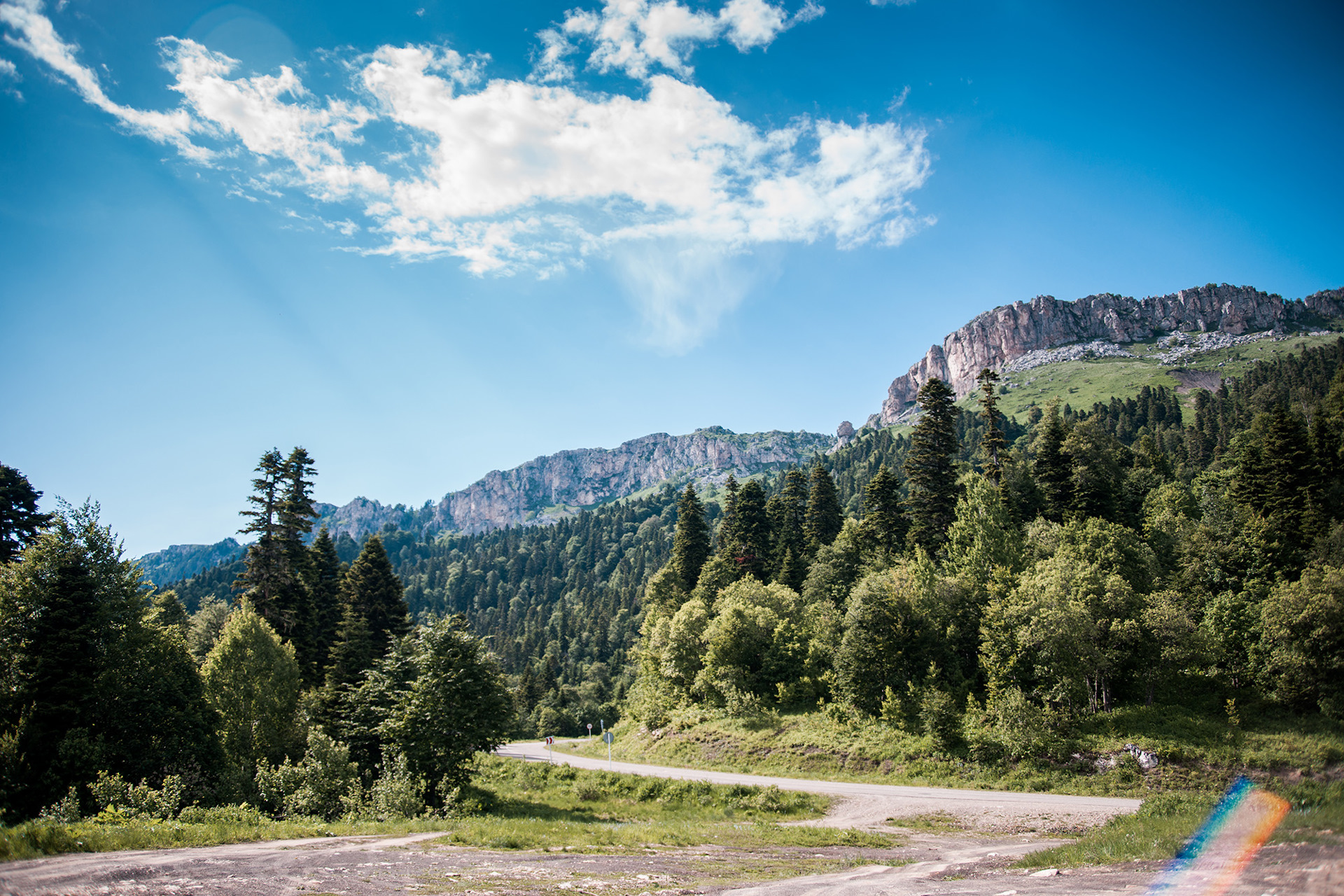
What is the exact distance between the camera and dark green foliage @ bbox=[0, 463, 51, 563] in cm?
3619

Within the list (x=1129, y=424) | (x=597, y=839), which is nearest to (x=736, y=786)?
(x=597, y=839)

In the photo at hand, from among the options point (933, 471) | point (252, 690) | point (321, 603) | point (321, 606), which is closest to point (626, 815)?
point (252, 690)

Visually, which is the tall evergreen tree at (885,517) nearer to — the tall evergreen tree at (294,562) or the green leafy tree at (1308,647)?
the green leafy tree at (1308,647)

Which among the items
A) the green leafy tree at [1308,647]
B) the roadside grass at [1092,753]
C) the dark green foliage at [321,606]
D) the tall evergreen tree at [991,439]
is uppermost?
the tall evergreen tree at [991,439]

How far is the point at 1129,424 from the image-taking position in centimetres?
15125

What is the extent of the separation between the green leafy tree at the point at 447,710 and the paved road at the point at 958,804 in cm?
1121

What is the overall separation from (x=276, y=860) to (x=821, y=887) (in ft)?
35.3

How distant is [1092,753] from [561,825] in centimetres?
2572

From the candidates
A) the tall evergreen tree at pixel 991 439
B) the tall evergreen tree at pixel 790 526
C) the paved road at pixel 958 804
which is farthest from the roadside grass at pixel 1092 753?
the tall evergreen tree at pixel 991 439

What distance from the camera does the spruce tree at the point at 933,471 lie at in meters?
50.6

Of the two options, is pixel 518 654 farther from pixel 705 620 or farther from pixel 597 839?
pixel 597 839

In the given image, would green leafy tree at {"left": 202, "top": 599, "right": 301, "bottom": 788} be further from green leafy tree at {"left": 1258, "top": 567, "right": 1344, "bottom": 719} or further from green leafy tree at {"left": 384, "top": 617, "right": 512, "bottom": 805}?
green leafy tree at {"left": 1258, "top": 567, "right": 1344, "bottom": 719}

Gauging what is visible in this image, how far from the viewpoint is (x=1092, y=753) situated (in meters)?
29.2

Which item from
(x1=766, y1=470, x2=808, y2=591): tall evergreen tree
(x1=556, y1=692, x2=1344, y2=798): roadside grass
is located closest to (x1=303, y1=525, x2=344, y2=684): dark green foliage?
(x1=556, y1=692, x2=1344, y2=798): roadside grass
